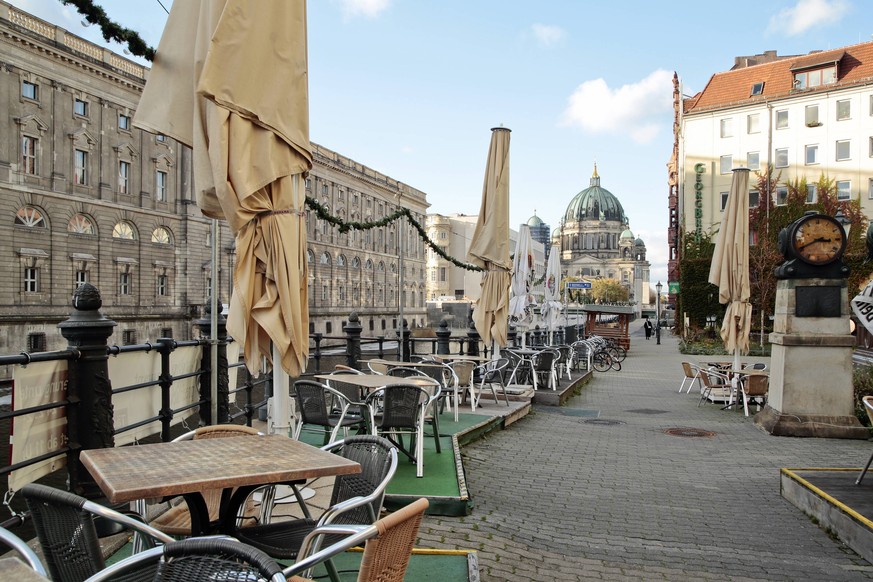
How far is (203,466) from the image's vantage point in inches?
132

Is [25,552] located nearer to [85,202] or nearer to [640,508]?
[640,508]

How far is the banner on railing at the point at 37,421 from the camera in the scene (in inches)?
173

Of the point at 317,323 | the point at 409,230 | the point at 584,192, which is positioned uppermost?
the point at 584,192

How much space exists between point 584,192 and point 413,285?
113 meters

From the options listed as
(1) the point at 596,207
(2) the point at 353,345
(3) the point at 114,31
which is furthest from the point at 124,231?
(1) the point at 596,207

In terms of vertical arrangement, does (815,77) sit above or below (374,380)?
above

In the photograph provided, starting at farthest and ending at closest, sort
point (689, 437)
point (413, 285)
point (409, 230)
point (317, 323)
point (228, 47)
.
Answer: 1. point (413, 285)
2. point (409, 230)
3. point (317, 323)
4. point (689, 437)
5. point (228, 47)

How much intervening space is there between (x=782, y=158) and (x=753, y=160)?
75.6 inches

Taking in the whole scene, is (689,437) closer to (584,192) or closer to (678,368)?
(678,368)

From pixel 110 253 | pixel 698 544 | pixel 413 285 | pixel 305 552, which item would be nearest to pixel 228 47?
pixel 305 552

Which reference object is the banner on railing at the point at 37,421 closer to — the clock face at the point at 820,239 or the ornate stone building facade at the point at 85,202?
the clock face at the point at 820,239

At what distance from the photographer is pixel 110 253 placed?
1937 inches

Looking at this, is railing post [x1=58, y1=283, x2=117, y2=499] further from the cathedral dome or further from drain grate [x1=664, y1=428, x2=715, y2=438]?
the cathedral dome

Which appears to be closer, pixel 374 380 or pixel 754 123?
pixel 374 380
